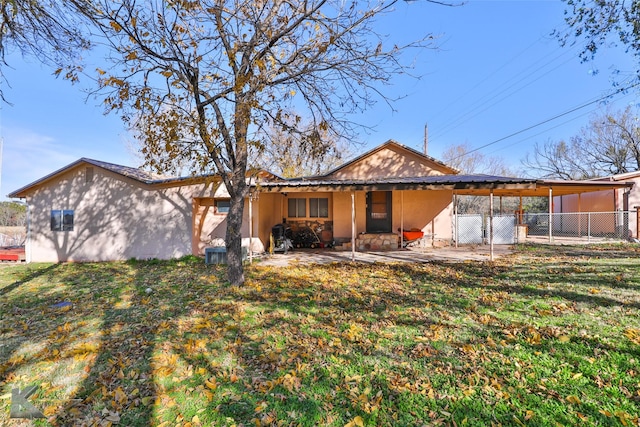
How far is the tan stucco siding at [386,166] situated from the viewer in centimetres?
1303

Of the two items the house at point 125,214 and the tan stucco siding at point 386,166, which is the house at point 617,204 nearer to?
the house at point 125,214

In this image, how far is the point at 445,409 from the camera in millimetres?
2373

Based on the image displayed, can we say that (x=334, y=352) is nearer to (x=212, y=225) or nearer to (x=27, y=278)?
(x=212, y=225)

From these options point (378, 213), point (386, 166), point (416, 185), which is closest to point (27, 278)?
point (416, 185)

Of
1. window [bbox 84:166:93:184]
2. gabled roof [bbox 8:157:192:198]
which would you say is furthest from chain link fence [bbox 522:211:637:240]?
window [bbox 84:166:93:184]

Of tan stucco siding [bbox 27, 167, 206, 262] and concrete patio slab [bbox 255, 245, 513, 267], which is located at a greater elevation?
tan stucco siding [bbox 27, 167, 206, 262]

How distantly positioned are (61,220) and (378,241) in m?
12.0

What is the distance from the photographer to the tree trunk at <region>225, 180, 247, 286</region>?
20.3 ft

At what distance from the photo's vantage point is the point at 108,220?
1069 centimetres

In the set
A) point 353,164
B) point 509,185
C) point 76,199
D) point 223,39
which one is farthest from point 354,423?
point 76,199

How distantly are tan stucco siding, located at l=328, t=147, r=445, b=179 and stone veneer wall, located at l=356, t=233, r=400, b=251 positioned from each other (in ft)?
9.42

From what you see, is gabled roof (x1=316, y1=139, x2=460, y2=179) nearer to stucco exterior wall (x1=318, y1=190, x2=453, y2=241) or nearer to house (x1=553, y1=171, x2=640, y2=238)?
stucco exterior wall (x1=318, y1=190, x2=453, y2=241)

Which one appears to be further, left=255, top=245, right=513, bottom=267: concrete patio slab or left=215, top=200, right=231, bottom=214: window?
left=215, top=200, right=231, bottom=214: window

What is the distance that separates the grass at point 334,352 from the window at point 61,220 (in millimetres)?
5074
